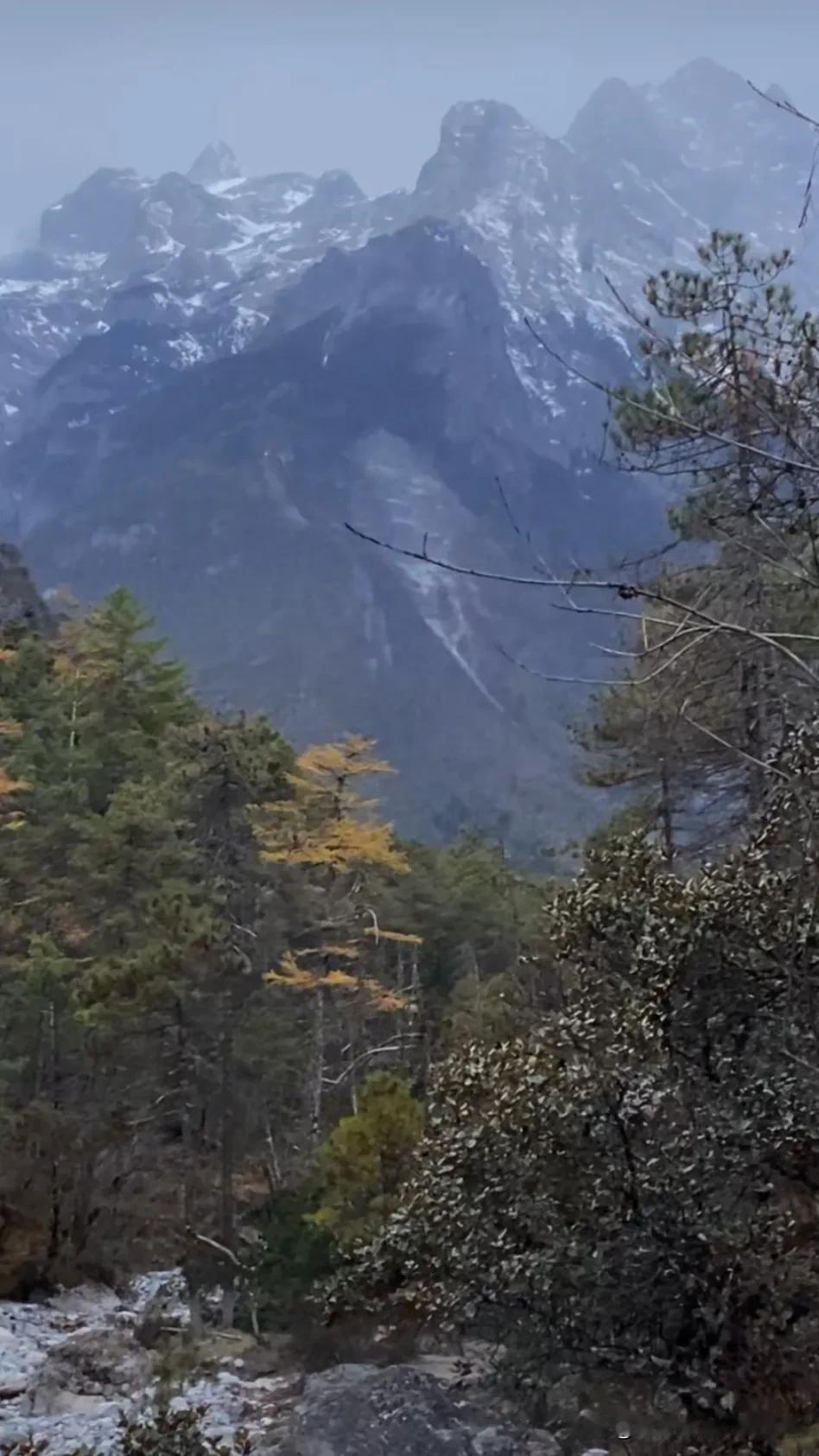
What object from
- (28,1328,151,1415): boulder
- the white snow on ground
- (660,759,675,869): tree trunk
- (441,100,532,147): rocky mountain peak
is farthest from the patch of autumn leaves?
(441,100,532,147): rocky mountain peak

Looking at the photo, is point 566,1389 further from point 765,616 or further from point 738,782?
point 738,782

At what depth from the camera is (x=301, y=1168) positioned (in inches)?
585

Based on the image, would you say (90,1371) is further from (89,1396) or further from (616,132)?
(616,132)

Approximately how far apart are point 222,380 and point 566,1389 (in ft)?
441

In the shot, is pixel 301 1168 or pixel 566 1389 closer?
pixel 566 1389

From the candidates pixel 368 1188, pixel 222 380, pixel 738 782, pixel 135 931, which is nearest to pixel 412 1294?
pixel 368 1188

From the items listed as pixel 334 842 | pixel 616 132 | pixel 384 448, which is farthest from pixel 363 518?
pixel 616 132

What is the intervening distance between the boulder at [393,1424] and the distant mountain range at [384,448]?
186 ft

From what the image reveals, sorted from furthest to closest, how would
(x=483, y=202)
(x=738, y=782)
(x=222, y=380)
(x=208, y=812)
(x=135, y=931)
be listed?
(x=483, y=202) → (x=222, y=380) → (x=135, y=931) → (x=208, y=812) → (x=738, y=782)

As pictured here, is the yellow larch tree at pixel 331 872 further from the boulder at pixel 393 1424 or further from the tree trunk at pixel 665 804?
the boulder at pixel 393 1424

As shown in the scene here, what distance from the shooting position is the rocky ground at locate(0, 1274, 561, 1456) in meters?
6.76

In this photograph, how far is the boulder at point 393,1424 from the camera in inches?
259

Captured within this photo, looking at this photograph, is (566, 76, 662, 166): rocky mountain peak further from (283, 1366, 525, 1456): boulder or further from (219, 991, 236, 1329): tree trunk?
(283, 1366, 525, 1456): boulder

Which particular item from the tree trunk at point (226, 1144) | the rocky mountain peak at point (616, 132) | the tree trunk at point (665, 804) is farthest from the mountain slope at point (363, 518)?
the rocky mountain peak at point (616, 132)
